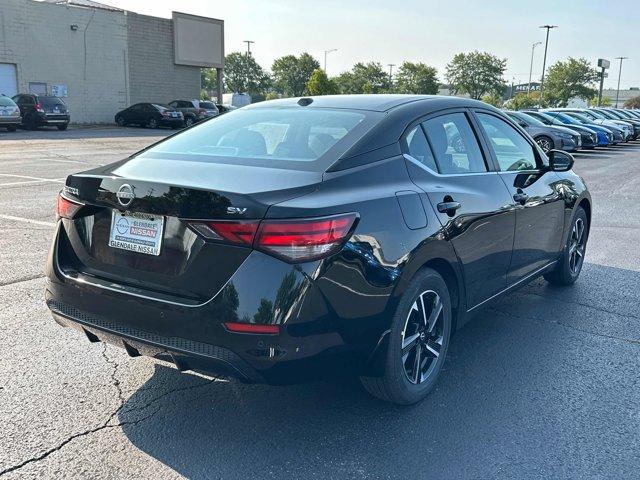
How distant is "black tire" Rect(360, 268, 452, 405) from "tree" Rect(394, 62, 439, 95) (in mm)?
95959

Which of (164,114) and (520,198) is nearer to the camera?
(520,198)

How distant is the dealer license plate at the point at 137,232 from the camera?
302 cm

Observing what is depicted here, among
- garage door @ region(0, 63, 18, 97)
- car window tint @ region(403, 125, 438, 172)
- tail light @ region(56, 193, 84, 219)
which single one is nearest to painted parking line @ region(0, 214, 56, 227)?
tail light @ region(56, 193, 84, 219)

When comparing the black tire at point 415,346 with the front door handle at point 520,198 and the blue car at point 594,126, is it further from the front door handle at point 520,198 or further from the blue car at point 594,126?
the blue car at point 594,126

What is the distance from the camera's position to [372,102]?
408 centimetres

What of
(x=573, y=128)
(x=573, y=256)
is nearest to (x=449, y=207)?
(x=573, y=256)

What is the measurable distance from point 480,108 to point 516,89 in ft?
496

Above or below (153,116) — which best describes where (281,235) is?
above

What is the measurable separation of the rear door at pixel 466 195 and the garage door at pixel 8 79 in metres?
34.9

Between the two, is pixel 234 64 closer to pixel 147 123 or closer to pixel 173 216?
pixel 147 123

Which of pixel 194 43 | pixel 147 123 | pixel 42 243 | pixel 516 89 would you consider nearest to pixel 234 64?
pixel 516 89

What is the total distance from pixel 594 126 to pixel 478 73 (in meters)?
74.4

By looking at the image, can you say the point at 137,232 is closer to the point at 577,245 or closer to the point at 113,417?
the point at 113,417

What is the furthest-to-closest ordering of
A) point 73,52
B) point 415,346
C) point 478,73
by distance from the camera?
1. point 478,73
2. point 73,52
3. point 415,346
